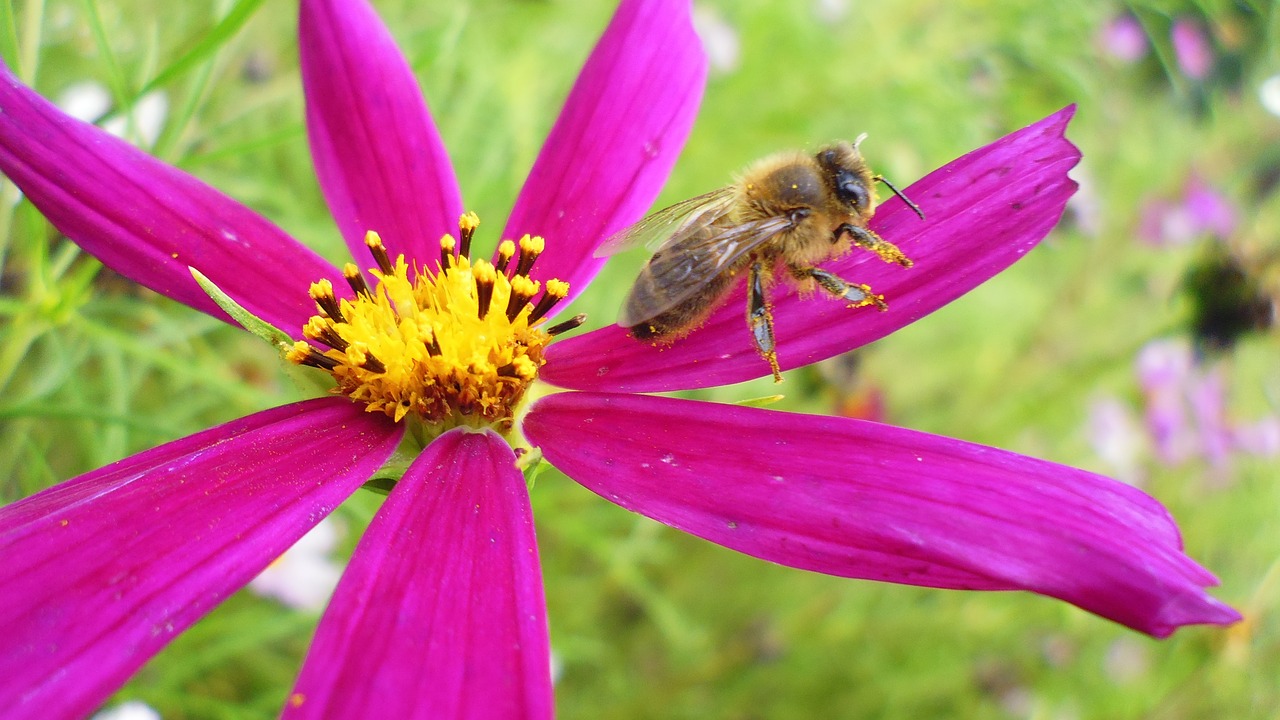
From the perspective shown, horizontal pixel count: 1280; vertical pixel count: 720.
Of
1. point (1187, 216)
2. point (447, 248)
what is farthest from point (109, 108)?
point (1187, 216)

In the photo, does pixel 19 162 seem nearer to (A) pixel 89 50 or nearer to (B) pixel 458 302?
(B) pixel 458 302

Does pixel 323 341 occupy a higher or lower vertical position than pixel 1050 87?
lower

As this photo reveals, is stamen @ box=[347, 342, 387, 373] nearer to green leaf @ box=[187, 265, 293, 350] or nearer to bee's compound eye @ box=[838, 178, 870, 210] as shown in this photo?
green leaf @ box=[187, 265, 293, 350]

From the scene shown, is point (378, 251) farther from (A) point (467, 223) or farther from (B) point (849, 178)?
(B) point (849, 178)

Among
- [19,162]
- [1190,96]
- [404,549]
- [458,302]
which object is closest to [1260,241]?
[1190,96]

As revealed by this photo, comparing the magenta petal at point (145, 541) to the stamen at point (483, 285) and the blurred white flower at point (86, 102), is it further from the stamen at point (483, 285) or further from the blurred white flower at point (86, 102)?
the blurred white flower at point (86, 102)

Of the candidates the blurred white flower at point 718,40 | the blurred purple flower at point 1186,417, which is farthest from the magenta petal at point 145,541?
the blurred purple flower at point 1186,417
